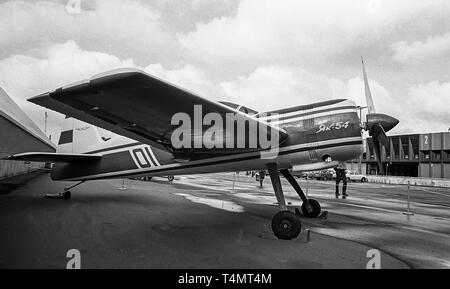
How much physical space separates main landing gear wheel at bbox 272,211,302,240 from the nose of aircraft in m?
2.64

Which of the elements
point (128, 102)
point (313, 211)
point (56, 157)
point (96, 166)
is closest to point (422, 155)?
point (313, 211)

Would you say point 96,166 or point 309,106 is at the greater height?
point 309,106

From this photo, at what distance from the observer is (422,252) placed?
502cm

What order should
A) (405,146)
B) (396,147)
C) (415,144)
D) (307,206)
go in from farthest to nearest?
(396,147) < (405,146) < (415,144) < (307,206)

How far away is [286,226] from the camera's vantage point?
5.50 metres

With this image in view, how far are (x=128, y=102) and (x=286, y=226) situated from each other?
3528mm

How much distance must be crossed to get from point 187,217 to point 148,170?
1605 millimetres

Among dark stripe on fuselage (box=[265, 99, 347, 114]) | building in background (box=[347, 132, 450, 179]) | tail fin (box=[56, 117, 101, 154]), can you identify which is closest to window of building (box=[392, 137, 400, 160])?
building in background (box=[347, 132, 450, 179])

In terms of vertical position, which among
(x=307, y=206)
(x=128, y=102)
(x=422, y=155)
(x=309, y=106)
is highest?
(x=309, y=106)

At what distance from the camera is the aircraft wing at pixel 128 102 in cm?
358

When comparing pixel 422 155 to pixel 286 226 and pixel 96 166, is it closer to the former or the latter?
pixel 286 226

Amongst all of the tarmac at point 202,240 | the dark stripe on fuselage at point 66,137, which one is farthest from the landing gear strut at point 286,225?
the dark stripe on fuselage at point 66,137

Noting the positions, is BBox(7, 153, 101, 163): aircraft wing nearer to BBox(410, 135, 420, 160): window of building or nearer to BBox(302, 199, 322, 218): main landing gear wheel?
BBox(302, 199, 322, 218): main landing gear wheel
